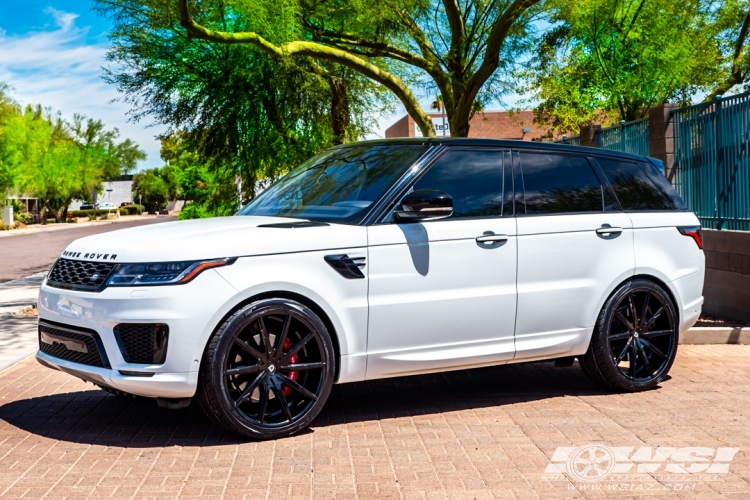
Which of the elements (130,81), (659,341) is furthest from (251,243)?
(130,81)

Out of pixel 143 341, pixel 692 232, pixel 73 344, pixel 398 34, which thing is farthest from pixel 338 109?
pixel 143 341

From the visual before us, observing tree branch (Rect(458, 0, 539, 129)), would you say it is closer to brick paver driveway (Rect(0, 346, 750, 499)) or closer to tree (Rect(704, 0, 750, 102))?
brick paver driveway (Rect(0, 346, 750, 499))

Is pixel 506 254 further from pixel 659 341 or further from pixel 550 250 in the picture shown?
pixel 659 341

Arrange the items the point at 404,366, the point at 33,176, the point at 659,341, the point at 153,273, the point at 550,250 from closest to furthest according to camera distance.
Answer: the point at 153,273 < the point at 404,366 < the point at 550,250 < the point at 659,341 < the point at 33,176

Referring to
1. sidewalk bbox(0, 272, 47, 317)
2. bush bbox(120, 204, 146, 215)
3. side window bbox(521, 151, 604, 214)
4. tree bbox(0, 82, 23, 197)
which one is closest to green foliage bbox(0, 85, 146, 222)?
tree bbox(0, 82, 23, 197)


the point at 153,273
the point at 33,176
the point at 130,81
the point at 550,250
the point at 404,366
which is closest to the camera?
the point at 153,273

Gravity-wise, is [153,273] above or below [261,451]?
above

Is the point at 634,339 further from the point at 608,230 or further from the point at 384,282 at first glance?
the point at 384,282

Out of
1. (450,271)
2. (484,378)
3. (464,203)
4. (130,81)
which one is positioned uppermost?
(130,81)

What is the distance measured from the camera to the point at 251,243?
5793 mm

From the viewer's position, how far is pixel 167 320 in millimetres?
5512

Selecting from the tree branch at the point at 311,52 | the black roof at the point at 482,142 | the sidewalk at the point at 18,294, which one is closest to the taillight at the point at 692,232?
the black roof at the point at 482,142

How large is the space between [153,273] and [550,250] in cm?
287

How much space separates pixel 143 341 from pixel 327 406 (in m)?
1.78
